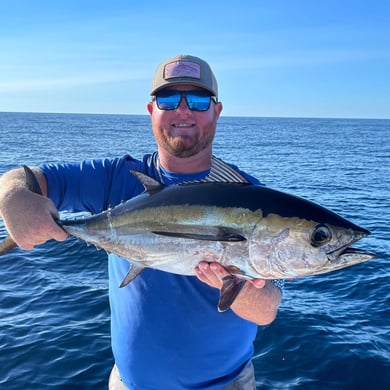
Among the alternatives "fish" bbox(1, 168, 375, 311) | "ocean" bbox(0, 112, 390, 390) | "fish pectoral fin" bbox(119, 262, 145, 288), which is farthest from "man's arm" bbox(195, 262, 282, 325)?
"ocean" bbox(0, 112, 390, 390)

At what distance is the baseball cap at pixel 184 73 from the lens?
161 inches

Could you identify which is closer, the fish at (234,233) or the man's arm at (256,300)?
the fish at (234,233)

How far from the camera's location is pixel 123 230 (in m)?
3.57

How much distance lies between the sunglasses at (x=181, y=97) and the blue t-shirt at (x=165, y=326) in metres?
0.84

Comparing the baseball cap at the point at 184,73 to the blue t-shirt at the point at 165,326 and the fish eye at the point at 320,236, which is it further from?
the fish eye at the point at 320,236

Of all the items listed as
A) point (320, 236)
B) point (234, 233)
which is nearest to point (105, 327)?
point (234, 233)

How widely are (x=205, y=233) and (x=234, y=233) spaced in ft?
0.70

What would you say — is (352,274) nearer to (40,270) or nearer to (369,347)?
(369,347)

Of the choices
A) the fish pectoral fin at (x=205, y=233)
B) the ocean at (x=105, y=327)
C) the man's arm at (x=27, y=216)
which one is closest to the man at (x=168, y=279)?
the man's arm at (x=27, y=216)

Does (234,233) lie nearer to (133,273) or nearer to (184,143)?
(133,273)

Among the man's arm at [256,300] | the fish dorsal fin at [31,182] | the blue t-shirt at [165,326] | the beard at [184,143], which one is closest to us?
the man's arm at [256,300]

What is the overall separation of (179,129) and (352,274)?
365 inches

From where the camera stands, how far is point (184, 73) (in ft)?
13.4

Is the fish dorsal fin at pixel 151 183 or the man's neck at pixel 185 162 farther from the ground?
the man's neck at pixel 185 162
